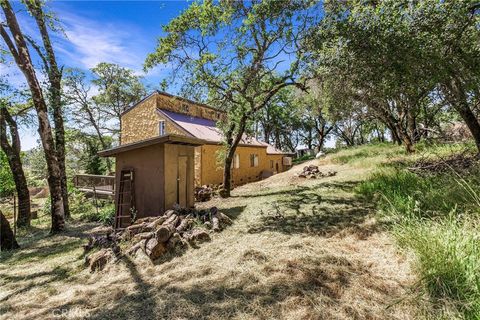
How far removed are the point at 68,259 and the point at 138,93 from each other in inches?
845

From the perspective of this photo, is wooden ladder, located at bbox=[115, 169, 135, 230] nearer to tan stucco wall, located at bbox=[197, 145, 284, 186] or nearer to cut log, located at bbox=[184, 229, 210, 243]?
cut log, located at bbox=[184, 229, 210, 243]

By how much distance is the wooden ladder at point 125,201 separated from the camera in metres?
7.64

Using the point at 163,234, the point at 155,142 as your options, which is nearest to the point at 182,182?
the point at 155,142

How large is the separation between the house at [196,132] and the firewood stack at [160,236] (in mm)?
8319

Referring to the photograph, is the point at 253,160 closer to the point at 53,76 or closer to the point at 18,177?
the point at 53,76

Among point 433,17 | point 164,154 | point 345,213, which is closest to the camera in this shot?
point 433,17

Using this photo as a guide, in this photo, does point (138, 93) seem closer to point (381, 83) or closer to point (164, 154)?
point (164, 154)

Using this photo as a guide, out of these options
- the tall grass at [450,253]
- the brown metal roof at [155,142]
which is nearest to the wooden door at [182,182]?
the brown metal roof at [155,142]

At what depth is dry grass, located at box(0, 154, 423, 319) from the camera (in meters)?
2.78

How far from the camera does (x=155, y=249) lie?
176 inches

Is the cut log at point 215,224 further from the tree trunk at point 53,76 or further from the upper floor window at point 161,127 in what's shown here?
the upper floor window at point 161,127

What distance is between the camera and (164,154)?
723 cm

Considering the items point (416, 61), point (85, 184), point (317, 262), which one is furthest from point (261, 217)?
point (85, 184)

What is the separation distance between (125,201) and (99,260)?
343 cm
